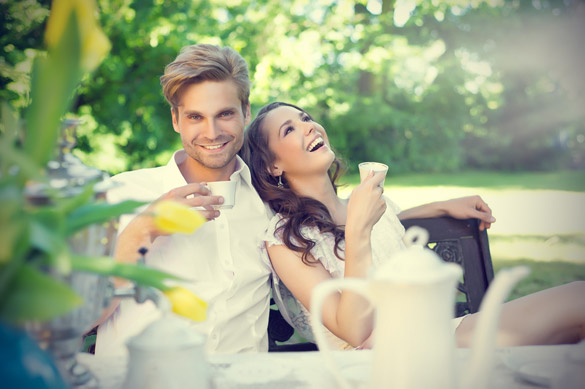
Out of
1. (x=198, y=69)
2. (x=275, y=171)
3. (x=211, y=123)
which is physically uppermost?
(x=198, y=69)

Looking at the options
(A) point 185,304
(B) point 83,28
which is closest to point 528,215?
(A) point 185,304

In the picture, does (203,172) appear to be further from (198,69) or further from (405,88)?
(405,88)

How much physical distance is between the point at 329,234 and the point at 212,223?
56cm

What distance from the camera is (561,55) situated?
1977 centimetres

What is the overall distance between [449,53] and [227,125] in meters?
17.6

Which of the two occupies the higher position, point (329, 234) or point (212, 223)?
point (212, 223)

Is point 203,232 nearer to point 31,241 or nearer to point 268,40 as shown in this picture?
point 31,241

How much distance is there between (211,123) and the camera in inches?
95.9

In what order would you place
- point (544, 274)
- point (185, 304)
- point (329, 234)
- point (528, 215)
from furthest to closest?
point (528, 215), point (544, 274), point (329, 234), point (185, 304)

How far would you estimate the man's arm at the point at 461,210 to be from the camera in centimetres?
266

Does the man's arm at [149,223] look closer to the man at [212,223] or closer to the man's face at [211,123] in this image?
the man at [212,223]

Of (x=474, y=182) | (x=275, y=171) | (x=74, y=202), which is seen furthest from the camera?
(x=474, y=182)

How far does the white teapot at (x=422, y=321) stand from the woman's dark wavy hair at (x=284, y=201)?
131cm

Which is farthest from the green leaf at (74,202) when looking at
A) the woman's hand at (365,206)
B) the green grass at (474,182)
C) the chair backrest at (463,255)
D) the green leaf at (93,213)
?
the green grass at (474,182)
